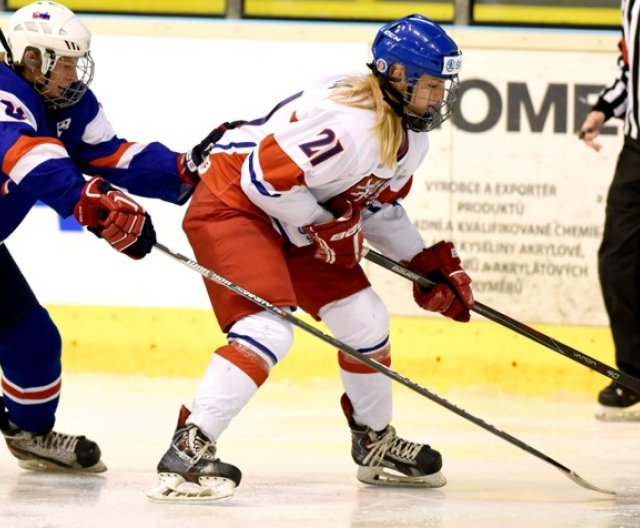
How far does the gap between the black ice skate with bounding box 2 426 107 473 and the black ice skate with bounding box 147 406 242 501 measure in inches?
20.2

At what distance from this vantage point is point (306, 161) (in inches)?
128

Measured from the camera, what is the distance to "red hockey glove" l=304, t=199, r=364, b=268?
3.32m

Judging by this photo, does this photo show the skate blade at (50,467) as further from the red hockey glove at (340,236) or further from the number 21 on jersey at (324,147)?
the number 21 on jersey at (324,147)

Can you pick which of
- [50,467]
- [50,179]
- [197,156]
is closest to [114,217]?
[50,179]

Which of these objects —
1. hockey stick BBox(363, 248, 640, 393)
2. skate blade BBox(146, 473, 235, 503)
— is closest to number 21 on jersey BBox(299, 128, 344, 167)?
hockey stick BBox(363, 248, 640, 393)

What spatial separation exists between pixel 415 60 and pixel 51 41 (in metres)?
0.86

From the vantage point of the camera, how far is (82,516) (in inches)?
123

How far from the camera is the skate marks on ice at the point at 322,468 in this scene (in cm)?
315

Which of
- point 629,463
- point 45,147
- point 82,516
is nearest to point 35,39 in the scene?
point 45,147

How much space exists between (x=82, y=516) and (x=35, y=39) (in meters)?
1.13

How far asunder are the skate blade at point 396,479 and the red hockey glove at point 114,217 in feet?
2.75

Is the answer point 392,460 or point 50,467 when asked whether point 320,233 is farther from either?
point 50,467

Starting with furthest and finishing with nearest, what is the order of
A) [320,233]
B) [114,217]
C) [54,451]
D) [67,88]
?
[54,451] → [67,88] → [320,233] → [114,217]

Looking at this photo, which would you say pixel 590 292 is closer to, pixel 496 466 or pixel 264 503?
pixel 496 466
